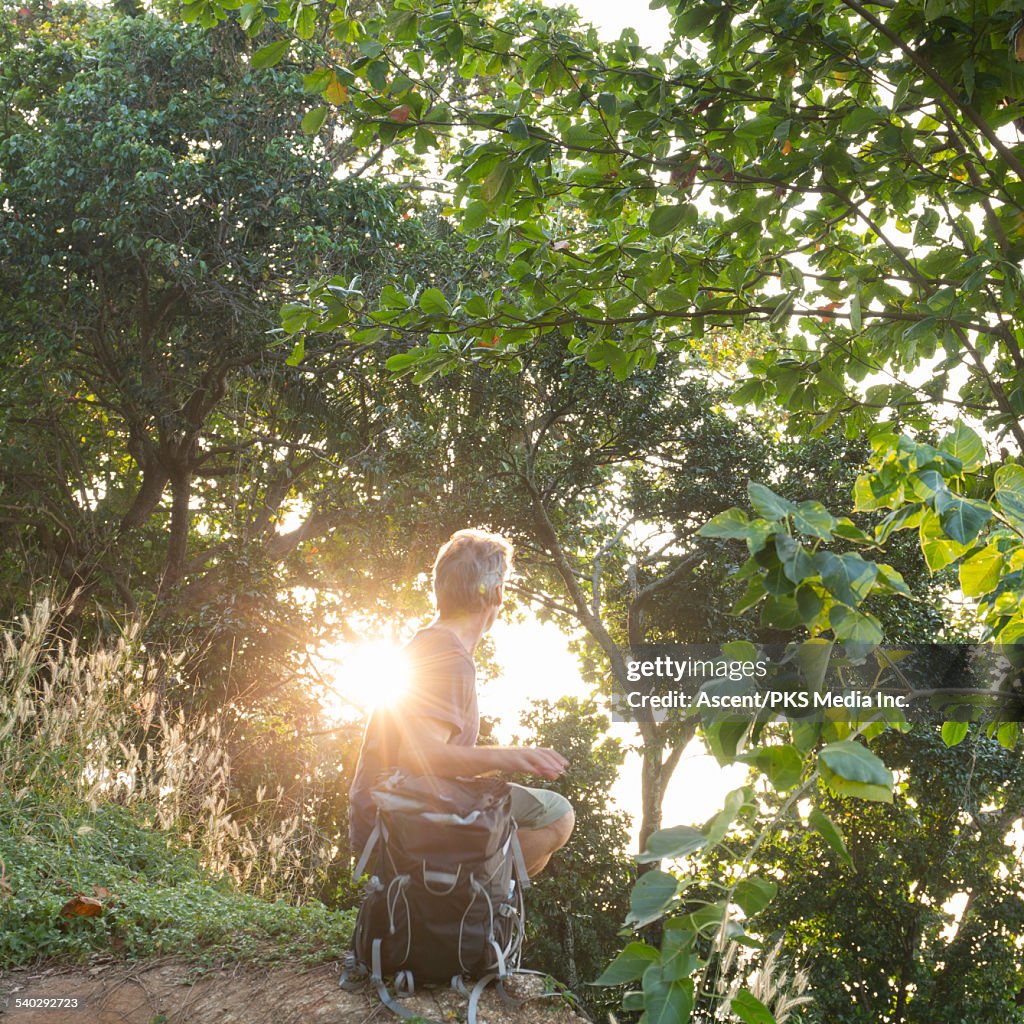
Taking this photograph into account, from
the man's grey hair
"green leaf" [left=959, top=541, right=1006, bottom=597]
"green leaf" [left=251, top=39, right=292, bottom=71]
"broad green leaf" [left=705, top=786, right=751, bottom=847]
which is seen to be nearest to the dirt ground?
the man's grey hair

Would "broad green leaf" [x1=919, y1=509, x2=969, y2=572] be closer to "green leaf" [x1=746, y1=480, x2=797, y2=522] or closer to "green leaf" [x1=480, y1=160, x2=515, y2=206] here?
"green leaf" [x1=746, y1=480, x2=797, y2=522]

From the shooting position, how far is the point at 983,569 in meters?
1.09

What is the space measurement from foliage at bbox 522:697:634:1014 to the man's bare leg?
18.3 ft

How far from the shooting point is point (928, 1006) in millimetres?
7594

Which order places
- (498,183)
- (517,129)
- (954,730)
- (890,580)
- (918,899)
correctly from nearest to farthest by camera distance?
(890,580), (954,730), (517,129), (498,183), (918,899)

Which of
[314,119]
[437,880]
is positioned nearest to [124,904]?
[437,880]

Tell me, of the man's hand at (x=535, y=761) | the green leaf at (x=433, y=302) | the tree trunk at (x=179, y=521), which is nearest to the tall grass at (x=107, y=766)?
the man's hand at (x=535, y=761)

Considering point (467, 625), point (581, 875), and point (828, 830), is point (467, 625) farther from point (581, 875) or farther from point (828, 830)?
point (581, 875)

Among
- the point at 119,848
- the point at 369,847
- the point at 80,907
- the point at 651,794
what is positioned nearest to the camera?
the point at 369,847

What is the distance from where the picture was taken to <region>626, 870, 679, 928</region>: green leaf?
0.73 m

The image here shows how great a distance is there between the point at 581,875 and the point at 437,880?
21.6 feet

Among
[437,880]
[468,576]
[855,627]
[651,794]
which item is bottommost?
[651,794]

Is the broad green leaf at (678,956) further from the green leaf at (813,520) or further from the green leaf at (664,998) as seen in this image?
the green leaf at (813,520)

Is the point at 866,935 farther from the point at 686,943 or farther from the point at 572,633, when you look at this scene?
the point at 686,943
